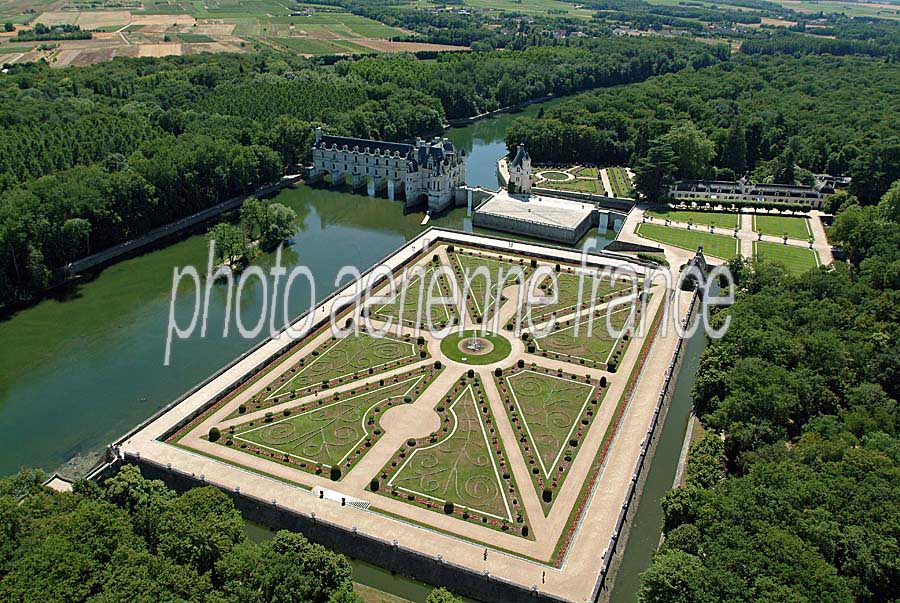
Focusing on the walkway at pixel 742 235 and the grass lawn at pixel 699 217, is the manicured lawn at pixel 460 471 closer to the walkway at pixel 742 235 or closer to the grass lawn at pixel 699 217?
the walkway at pixel 742 235

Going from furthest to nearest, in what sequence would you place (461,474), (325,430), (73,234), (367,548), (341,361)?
(73,234), (341,361), (325,430), (461,474), (367,548)

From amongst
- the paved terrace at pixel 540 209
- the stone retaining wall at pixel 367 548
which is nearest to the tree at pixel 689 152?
the paved terrace at pixel 540 209

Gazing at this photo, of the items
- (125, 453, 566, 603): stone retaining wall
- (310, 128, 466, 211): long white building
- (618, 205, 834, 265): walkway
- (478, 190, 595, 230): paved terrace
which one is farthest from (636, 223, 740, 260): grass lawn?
(125, 453, 566, 603): stone retaining wall

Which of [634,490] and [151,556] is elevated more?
[151,556]

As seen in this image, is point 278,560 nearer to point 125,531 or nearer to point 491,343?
point 125,531

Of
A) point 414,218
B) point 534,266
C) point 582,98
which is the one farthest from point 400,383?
point 582,98

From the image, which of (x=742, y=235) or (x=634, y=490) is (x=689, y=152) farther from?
(x=634, y=490)

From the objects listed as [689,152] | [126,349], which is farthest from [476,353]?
[689,152]
